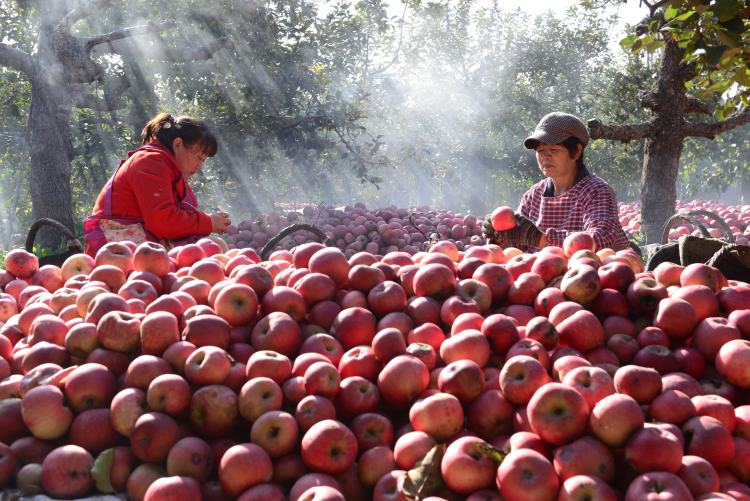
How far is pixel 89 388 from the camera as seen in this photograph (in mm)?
1547

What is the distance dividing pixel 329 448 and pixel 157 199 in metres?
2.89

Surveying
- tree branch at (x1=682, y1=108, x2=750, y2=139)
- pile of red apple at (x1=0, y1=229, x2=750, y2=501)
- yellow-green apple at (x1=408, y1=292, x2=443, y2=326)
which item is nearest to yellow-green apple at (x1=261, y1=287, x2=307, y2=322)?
pile of red apple at (x1=0, y1=229, x2=750, y2=501)

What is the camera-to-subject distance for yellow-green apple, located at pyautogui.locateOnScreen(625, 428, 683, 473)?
3.95 ft

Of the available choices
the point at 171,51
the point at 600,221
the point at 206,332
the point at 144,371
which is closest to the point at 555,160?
the point at 600,221

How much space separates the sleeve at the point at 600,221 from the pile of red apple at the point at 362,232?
8.61ft

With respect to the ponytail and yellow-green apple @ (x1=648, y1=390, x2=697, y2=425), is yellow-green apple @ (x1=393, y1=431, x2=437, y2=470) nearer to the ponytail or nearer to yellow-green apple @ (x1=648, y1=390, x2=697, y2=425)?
yellow-green apple @ (x1=648, y1=390, x2=697, y2=425)

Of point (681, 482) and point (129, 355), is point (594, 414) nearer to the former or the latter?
point (681, 482)

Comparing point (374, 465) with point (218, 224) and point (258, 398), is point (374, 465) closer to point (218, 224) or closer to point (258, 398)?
point (258, 398)

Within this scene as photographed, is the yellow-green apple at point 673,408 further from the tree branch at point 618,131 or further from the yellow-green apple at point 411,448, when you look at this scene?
the tree branch at point 618,131

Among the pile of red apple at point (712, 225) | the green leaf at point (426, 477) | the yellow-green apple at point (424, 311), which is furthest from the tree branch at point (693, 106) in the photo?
the green leaf at point (426, 477)

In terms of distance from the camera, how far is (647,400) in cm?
144

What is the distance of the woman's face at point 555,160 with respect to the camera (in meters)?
3.86

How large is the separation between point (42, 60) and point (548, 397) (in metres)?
8.94

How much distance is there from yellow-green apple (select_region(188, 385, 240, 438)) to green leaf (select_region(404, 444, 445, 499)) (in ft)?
1.89
